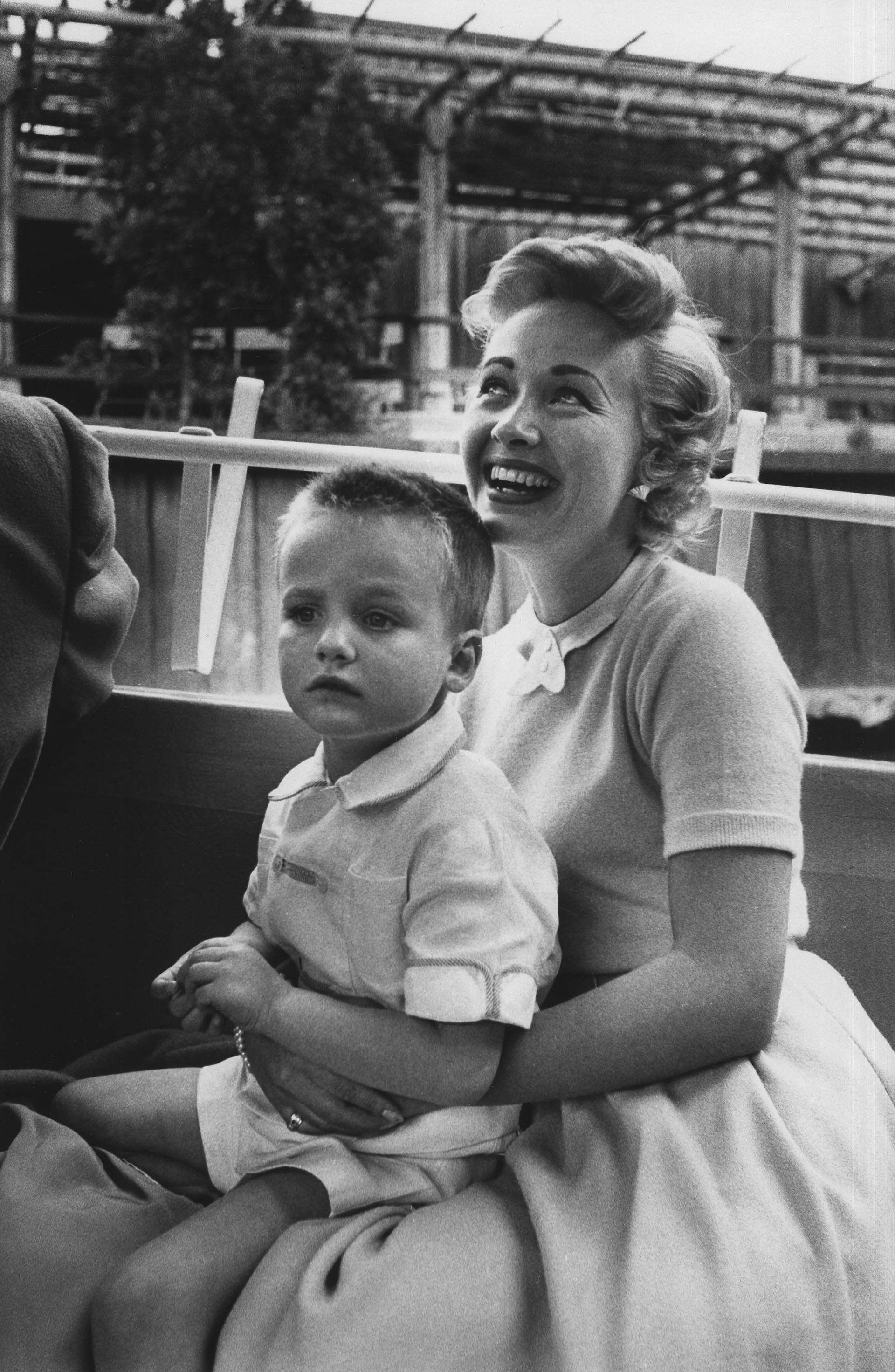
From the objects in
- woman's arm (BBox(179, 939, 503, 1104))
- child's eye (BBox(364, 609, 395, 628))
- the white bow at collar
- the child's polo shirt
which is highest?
child's eye (BBox(364, 609, 395, 628))

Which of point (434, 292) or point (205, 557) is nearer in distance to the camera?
point (205, 557)

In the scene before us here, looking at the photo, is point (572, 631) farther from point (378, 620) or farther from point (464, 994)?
point (464, 994)

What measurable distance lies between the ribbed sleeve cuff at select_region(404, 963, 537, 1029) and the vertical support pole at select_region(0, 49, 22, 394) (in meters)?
1.87

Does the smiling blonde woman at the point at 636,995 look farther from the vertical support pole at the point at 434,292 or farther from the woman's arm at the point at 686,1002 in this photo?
the vertical support pole at the point at 434,292

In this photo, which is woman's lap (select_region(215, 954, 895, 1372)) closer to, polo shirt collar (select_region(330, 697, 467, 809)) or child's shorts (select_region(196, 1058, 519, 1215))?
child's shorts (select_region(196, 1058, 519, 1215))

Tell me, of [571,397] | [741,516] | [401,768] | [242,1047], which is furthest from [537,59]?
[242,1047]

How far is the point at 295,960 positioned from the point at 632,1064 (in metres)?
0.26

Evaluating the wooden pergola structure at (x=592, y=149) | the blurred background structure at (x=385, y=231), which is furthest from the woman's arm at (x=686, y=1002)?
the wooden pergola structure at (x=592, y=149)

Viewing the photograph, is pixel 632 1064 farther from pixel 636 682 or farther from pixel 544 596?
pixel 544 596

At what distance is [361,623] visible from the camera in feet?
2.86

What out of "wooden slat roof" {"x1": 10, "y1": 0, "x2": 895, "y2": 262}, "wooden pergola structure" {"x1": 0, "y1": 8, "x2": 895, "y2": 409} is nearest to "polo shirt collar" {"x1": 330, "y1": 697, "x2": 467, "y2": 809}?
"wooden pergola structure" {"x1": 0, "y1": 8, "x2": 895, "y2": 409}

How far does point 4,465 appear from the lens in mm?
1006

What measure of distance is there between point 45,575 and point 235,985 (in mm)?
388

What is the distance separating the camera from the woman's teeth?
96 cm
